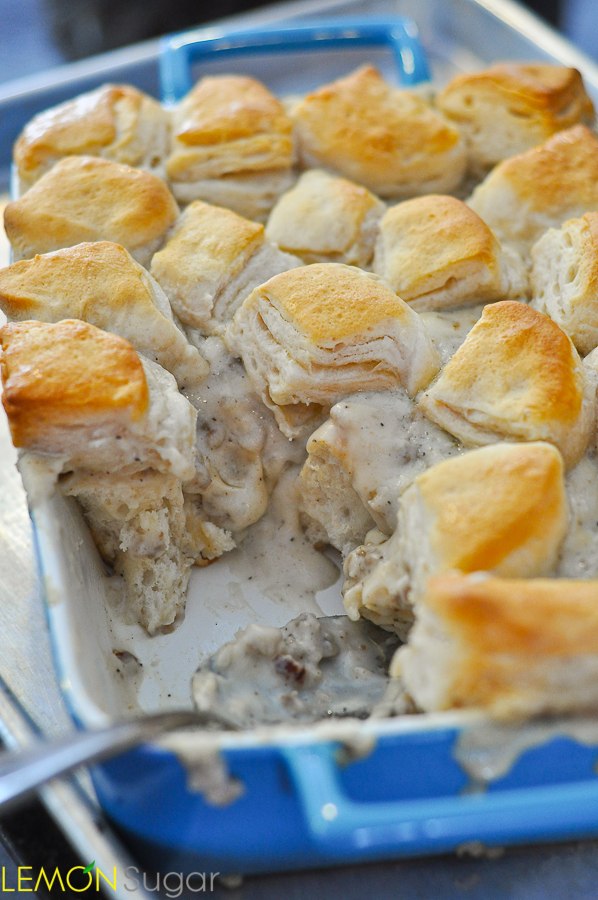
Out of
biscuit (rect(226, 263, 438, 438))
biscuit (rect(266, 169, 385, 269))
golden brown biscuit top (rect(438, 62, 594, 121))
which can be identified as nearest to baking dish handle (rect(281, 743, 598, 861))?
biscuit (rect(226, 263, 438, 438))

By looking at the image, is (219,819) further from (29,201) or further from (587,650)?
(29,201)

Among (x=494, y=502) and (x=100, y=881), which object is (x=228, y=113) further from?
(x=100, y=881)

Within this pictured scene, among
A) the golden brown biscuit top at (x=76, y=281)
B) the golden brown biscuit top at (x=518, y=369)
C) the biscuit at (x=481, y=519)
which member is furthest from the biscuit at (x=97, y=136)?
the biscuit at (x=481, y=519)

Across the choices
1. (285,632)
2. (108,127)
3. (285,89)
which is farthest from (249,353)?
(285,89)

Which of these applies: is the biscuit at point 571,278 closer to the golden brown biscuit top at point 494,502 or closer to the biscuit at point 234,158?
the golden brown biscuit top at point 494,502

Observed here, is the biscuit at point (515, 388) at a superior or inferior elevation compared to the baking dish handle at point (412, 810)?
superior

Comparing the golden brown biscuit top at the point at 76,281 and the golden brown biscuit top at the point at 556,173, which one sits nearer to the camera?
the golden brown biscuit top at the point at 76,281

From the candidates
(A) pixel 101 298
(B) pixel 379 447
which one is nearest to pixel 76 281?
(A) pixel 101 298
